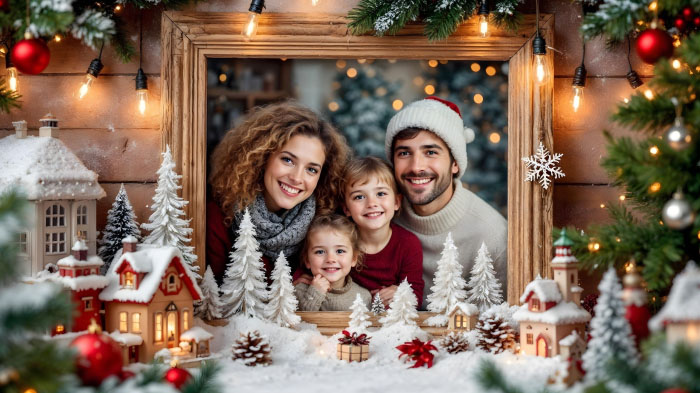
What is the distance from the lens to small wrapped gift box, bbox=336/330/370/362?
2.46 m

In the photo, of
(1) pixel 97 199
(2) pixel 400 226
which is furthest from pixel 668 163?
(1) pixel 97 199

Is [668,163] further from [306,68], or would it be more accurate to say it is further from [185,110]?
[185,110]

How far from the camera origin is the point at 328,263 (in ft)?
8.86

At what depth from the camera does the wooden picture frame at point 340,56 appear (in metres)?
2.66

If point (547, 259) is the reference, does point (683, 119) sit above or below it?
above

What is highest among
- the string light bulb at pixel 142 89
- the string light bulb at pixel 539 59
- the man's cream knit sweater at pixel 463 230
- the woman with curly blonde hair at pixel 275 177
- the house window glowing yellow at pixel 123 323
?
the string light bulb at pixel 539 59

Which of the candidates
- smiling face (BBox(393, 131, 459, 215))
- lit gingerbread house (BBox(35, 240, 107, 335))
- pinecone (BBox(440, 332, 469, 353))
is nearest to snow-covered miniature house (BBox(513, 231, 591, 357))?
pinecone (BBox(440, 332, 469, 353))

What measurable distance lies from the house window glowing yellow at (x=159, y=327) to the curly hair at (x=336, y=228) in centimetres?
59

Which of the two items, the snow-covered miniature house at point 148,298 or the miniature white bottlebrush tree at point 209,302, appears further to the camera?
the miniature white bottlebrush tree at point 209,302

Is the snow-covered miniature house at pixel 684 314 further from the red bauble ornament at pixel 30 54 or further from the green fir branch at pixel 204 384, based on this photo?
the red bauble ornament at pixel 30 54

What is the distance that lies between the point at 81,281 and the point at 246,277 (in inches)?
23.1

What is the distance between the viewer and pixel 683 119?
1.95 m

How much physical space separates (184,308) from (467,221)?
3.59ft

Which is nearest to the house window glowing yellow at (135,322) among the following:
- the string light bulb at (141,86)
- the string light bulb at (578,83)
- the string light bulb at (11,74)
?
the string light bulb at (141,86)
